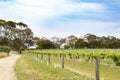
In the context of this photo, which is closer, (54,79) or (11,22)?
(54,79)

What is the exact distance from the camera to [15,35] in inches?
3981

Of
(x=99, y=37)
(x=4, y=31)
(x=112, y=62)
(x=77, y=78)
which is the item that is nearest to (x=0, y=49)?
(x=4, y=31)

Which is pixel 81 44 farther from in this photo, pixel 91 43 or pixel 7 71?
pixel 7 71

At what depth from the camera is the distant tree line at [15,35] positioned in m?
94.9

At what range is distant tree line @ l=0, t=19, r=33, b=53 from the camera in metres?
94.9

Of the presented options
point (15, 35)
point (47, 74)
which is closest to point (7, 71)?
point (47, 74)

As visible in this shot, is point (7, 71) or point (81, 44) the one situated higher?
point (81, 44)

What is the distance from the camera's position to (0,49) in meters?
63.8

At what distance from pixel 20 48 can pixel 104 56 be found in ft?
237

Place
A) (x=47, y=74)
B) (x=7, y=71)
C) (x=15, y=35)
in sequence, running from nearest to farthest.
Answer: (x=47, y=74) < (x=7, y=71) < (x=15, y=35)

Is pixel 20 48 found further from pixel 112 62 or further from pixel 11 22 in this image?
pixel 112 62

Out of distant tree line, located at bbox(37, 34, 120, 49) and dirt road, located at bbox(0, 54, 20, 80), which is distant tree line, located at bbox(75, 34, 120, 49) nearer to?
distant tree line, located at bbox(37, 34, 120, 49)

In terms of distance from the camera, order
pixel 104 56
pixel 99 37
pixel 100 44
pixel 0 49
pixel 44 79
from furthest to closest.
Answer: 1. pixel 99 37
2. pixel 100 44
3. pixel 0 49
4. pixel 104 56
5. pixel 44 79

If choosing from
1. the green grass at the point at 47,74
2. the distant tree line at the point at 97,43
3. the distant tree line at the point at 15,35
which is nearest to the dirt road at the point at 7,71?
the green grass at the point at 47,74
